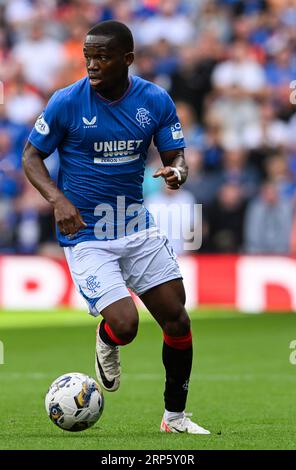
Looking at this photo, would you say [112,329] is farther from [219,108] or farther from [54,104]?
[219,108]

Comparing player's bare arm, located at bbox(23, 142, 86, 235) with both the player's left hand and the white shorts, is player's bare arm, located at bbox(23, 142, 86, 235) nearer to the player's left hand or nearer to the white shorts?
the white shorts

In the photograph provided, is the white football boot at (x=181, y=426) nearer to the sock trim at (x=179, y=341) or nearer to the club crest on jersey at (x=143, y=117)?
the sock trim at (x=179, y=341)

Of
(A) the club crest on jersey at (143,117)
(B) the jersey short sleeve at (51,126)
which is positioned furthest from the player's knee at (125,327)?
(A) the club crest on jersey at (143,117)

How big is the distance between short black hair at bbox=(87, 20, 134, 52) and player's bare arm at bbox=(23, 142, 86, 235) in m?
0.84

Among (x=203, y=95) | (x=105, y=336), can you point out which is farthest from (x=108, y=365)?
(x=203, y=95)

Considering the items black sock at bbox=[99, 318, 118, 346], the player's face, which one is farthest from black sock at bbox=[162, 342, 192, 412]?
the player's face

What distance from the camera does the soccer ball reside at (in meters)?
7.16

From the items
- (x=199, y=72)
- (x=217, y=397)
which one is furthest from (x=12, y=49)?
(x=217, y=397)

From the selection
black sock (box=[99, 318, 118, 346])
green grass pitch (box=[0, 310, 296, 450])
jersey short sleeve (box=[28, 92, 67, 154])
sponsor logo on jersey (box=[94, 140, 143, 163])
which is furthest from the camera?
black sock (box=[99, 318, 118, 346])

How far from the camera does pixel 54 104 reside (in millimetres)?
7281

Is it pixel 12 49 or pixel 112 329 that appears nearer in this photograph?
pixel 112 329

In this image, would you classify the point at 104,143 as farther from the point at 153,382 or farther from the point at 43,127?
the point at 153,382
